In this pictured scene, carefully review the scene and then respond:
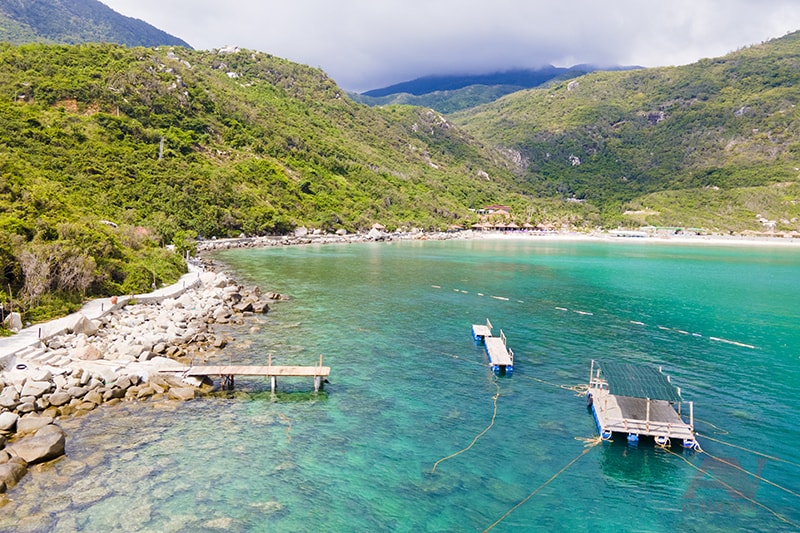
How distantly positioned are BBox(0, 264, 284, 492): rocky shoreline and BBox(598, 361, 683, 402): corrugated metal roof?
16.6m

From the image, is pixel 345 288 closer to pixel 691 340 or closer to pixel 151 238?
pixel 151 238

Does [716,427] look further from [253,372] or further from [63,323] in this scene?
[63,323]

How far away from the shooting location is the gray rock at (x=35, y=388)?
56.3 feet

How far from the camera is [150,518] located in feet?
39.8

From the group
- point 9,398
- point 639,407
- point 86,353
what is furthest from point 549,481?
point 86,353

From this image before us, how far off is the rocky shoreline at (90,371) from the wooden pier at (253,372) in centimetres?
49

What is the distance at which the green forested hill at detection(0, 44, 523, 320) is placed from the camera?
31419 millimetres

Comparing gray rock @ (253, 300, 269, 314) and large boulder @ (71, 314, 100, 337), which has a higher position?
large boulder @ (71, 314, 100, 337)

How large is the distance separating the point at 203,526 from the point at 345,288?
34313 millimetres

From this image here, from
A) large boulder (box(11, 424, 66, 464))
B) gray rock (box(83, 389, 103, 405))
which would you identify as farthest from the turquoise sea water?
gray rock (box(83, 389, 103, 405))

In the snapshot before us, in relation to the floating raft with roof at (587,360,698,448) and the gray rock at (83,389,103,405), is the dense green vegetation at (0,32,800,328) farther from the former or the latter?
the floating raft with roof at (587,360,698,448)

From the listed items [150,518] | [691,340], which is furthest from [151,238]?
[691,340]

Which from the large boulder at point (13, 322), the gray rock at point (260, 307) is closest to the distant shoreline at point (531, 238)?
the gray rock at point (260, 307)

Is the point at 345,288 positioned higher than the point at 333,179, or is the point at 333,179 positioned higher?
the point at 333,179
